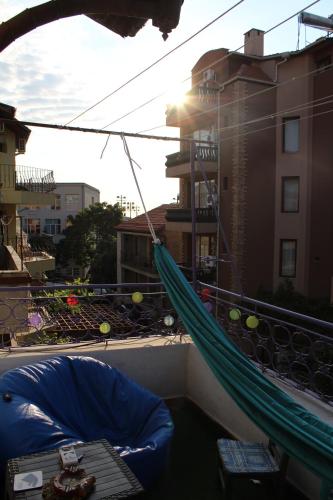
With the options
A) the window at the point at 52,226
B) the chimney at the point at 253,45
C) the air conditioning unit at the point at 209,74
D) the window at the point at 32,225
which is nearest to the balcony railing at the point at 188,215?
the air conditioning unit at the point at 209,74

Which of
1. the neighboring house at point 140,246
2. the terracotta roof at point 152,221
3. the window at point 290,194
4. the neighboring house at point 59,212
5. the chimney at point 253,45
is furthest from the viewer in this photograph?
the neighboring house at point 59,212

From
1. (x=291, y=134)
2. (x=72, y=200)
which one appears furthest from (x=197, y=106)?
(x=72, y=200)

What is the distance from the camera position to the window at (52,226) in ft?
146

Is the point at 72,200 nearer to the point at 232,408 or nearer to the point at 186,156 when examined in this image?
the point at 186,156

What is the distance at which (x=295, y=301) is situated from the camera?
14.0m

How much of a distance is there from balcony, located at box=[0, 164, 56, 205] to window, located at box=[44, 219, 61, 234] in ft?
97.0

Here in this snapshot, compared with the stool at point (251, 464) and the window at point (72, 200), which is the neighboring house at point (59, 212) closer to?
the window at point (72, 200)

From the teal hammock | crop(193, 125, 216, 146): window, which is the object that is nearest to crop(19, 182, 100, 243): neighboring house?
crop(193, 125, 216, 146): window

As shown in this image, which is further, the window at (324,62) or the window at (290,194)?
the window at (290,194)

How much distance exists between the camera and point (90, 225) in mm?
33594

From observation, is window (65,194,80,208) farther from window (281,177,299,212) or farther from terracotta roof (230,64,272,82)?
window (281,177,299,212)

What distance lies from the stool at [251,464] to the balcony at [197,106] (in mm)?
14370

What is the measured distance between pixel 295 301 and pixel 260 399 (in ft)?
39.5

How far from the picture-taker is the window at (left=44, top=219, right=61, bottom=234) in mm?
44469
